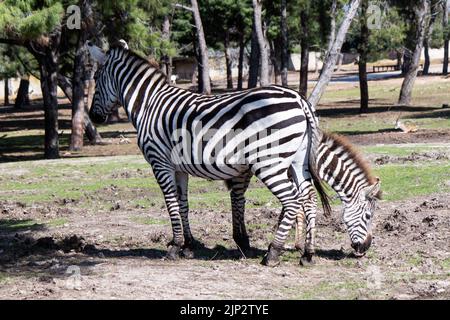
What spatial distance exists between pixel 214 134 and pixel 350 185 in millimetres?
1692

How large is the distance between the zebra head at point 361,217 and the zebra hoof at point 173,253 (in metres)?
2.01

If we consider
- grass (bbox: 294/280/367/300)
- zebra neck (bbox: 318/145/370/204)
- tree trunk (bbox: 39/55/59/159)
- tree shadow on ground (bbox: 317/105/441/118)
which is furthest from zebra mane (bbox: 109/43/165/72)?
tree shadow on ground (bbox: 317/105/441/118)

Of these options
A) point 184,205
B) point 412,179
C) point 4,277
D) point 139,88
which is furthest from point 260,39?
point 4,277

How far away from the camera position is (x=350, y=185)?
9.23 m

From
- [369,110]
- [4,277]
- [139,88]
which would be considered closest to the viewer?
[4,277]

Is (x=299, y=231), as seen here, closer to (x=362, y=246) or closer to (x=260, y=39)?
(x=362, y=246)

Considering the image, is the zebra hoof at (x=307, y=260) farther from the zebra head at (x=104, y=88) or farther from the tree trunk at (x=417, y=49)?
the tree trunk at (x=417, y=49)

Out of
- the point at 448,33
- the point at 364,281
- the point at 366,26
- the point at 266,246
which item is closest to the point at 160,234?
the point at 266,246

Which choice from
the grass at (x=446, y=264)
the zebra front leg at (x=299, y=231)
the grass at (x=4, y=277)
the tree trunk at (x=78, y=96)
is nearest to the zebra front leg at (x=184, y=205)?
the zebra front leg at (x=299, y=231)

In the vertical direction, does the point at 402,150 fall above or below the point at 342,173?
below

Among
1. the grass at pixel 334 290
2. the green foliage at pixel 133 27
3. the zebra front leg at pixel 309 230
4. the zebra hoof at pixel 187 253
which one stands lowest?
the zebra hoof at pixel 187 253

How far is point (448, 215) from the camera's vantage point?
11273 millimetres

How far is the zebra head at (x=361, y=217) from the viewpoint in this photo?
360 inches

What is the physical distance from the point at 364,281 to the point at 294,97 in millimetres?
2138
